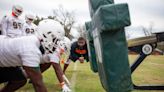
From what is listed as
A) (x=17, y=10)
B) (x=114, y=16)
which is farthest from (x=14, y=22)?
(x=114, y=16)

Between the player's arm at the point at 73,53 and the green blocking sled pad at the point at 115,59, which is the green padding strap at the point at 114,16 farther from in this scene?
the player's arm at the point at 73,53

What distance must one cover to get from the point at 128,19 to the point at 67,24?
67117 millimetres

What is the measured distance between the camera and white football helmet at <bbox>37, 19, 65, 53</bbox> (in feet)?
17.4

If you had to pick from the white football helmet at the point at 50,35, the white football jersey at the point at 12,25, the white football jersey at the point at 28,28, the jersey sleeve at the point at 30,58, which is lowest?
the white football jersey at the point at 28,28

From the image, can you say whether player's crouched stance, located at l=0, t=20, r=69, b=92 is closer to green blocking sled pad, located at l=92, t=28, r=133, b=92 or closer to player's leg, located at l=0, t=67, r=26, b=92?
player's leg, located at l=0, t=67, r=26, b=92

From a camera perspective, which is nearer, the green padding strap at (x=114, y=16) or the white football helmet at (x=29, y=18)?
the green padding strap at (x=114, y=16)

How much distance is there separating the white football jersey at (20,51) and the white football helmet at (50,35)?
137 millimetres

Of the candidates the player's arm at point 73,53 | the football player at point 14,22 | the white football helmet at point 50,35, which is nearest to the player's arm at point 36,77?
the white football helmet at point 50,35

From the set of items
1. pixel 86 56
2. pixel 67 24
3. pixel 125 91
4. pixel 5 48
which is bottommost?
pixel 67 24

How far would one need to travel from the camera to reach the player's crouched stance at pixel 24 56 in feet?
16.1

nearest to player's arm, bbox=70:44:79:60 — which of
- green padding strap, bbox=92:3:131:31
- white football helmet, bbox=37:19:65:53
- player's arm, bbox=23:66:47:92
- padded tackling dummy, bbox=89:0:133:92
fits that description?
padded tackling dummy, bbox=89:0:133:92

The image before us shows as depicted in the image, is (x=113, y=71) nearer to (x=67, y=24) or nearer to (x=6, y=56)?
(x=6, y=56)

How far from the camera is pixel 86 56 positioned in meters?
13.8

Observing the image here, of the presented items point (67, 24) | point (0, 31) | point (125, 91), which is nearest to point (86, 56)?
point (0, 31)
